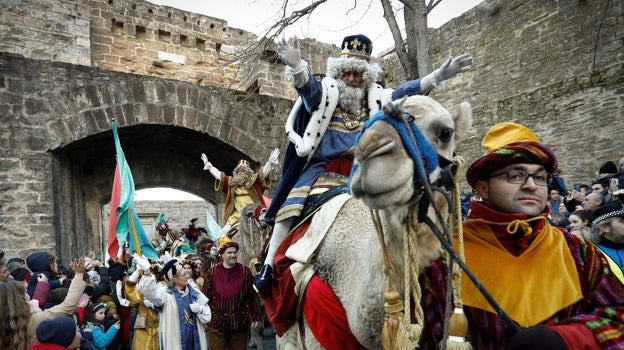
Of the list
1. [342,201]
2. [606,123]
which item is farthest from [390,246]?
[606,123]

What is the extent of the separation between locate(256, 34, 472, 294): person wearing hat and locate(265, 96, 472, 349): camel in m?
0.50

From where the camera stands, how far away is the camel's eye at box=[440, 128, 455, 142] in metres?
1.88

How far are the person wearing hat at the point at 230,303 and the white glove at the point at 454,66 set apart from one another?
173 inches

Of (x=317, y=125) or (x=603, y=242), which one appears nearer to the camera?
(x=317, y=125)

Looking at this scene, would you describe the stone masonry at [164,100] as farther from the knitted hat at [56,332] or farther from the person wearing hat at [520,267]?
the person wearing hat at [520,267]

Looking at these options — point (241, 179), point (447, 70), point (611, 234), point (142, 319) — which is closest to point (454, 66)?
point (447, 70)

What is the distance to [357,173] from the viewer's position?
173cm

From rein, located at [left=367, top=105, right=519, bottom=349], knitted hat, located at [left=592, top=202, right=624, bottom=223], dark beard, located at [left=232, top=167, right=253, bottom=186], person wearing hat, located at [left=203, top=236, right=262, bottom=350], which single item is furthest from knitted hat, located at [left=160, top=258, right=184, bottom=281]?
knitted hat, located at [left=592, top=202, right=624, bottom=223]

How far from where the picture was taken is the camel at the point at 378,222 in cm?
165

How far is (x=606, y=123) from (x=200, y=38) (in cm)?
1247

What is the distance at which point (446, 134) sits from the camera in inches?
74.5

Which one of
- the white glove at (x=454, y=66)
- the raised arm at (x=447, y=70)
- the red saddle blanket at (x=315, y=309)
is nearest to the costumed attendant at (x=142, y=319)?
Result: the red saddle blanket at (x=315, y=309)

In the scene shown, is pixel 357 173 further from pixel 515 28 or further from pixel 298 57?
pixel 515 28

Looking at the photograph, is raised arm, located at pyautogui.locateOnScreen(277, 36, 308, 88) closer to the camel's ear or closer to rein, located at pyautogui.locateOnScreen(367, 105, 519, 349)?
the camel's ear
